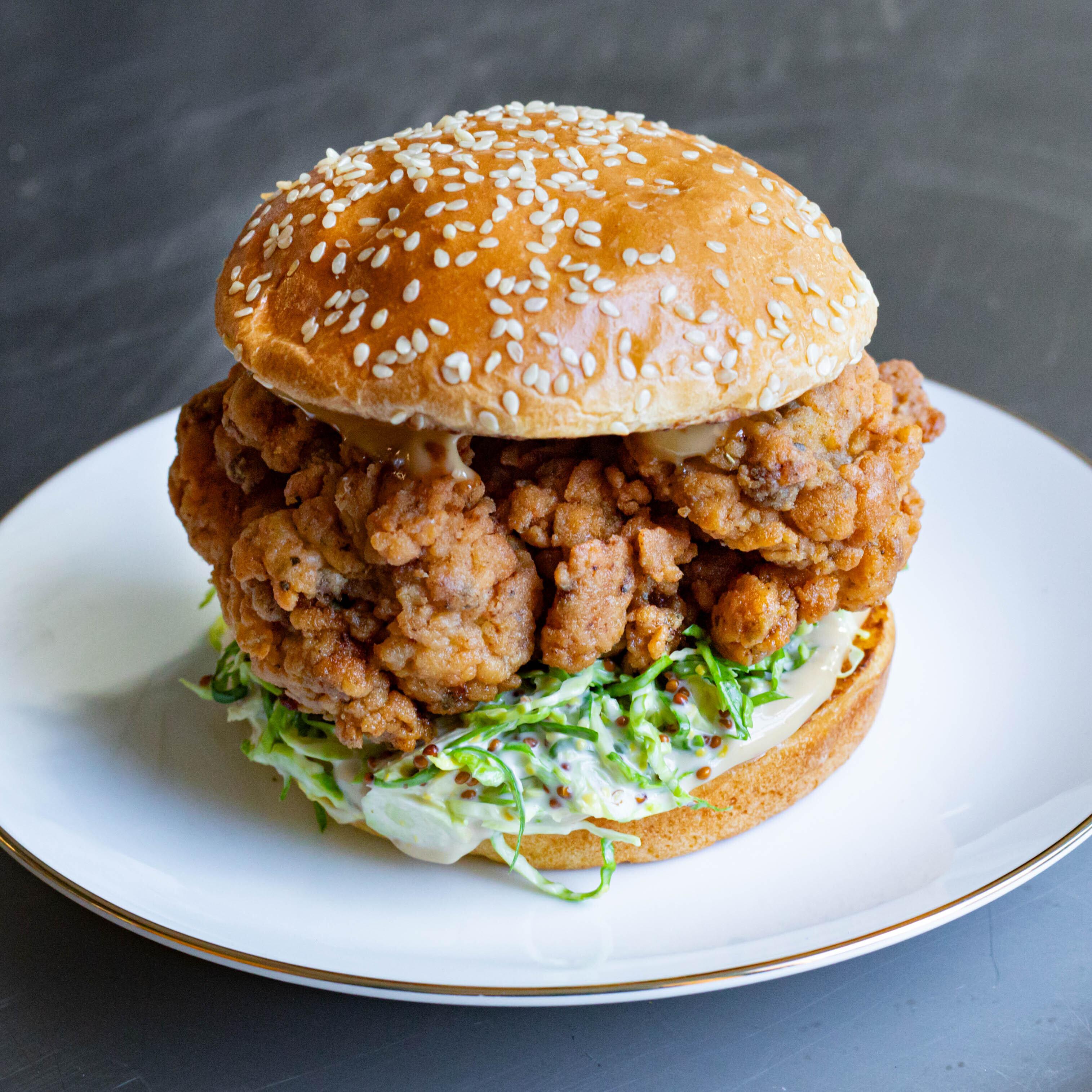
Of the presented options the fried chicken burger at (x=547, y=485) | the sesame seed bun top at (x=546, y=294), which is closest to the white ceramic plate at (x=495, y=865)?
the fried chicken burger at (x=547, y=485)

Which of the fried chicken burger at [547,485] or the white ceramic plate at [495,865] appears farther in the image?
the white ceramic plate at [495,865]

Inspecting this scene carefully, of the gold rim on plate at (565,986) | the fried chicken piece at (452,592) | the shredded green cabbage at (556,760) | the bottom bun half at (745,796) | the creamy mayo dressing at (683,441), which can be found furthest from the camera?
the bottom bun half at (745,796)

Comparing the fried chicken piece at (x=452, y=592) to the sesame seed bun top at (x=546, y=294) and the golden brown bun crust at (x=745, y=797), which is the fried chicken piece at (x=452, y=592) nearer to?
the sesame seed bun top at (x=546, y=294)

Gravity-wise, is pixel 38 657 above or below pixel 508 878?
above

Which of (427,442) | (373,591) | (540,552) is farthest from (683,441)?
(373,591)

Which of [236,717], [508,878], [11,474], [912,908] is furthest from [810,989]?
[11,474]

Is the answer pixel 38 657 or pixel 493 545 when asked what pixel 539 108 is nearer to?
pixel 493 545

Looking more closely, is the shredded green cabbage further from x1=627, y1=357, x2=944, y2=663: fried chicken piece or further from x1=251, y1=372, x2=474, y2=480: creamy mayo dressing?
x1=251, y1=372, x2=474, y2=480: creamy mayo dressing
